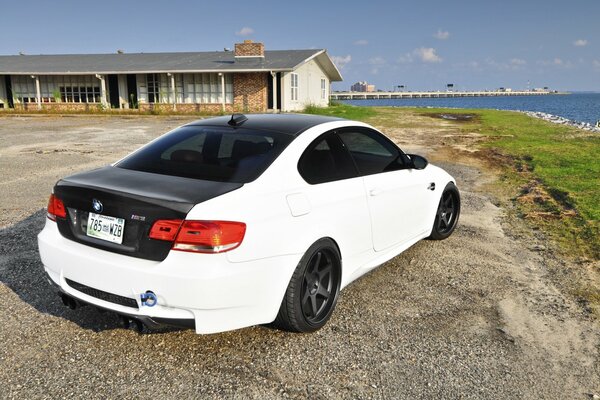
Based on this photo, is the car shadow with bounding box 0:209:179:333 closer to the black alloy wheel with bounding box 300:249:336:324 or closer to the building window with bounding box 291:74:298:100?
the black alloy wheel with bounding box 300:249:336:324

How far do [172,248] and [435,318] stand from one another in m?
2.19

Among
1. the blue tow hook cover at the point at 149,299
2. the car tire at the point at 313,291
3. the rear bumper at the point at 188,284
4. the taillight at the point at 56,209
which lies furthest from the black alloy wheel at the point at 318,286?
the taillight at the point at 56,209

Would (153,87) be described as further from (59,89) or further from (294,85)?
(294,85)

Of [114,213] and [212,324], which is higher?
[114,213]

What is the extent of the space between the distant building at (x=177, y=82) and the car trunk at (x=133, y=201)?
26.3 m

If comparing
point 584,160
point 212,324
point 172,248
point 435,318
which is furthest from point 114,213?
point 584,160

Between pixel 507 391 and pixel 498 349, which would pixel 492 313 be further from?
pixel 507 391

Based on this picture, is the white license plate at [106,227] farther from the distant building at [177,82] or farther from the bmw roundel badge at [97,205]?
the distant building at [177,82]

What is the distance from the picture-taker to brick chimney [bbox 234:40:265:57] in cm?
3303

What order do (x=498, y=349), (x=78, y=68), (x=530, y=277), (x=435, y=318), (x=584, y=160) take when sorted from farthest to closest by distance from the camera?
(x=78, y=68)
(x=584, y=160)
(x=530, y=277)
(x=435, y=318)
(x=498, y=349)

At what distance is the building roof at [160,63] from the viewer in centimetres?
3033

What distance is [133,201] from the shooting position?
3.04 meters

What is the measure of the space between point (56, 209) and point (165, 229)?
103 cm

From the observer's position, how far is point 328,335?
3.69 metres
